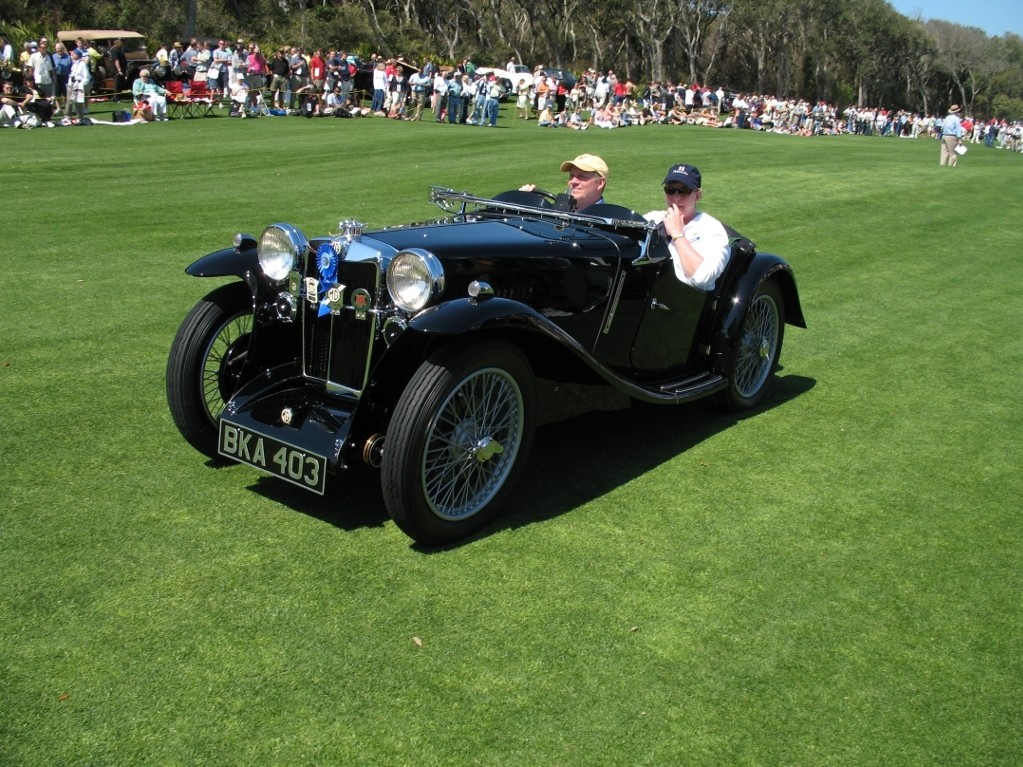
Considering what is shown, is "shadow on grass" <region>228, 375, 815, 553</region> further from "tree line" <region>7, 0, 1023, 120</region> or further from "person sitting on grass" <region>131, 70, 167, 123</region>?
"tree line" <region>7, 0, 1023, 120</region>

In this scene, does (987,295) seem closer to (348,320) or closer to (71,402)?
(348,320)

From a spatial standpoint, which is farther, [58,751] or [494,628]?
[494,628]

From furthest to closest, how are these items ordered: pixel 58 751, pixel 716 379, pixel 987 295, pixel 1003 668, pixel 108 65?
1. pixel 108 65
2. pixel 987 295
3. pixel 716 379
4. pixel 1003 668
5. pixel 58 751

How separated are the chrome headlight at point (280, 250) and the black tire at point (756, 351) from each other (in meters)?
2.91

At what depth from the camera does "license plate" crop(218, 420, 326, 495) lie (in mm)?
4250

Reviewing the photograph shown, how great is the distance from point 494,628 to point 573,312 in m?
2.00

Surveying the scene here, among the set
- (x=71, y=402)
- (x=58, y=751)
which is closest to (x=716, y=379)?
(x=71, y=402)

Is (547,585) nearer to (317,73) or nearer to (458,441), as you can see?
(458,441)

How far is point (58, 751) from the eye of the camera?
2896 millimetres

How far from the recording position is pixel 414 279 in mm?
4262

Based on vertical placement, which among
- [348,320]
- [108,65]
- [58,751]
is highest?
[108,65]

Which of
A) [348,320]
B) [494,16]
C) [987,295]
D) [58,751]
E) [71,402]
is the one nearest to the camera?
[58,751]

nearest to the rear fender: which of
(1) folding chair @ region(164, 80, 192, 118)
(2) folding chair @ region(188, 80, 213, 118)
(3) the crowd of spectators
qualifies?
(3) the crowd of spectators

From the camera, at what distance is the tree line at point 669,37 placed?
1999 inches
